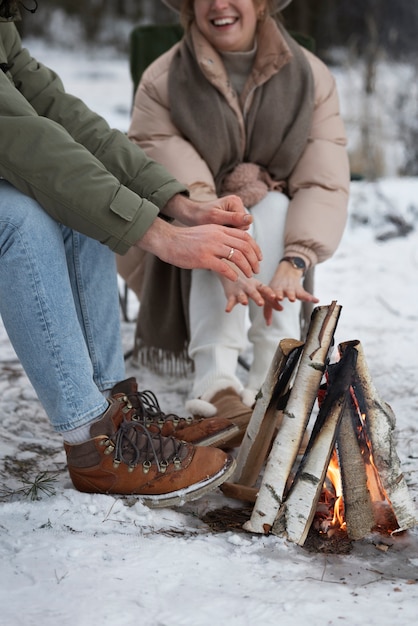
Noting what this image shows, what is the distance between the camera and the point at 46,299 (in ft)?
6.73

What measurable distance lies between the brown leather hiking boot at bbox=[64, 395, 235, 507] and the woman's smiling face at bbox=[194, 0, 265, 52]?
4.95 ft

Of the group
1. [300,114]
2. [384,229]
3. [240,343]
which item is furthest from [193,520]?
[384,229]

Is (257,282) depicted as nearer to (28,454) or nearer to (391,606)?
(28,454)

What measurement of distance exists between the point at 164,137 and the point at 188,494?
1.46 metres

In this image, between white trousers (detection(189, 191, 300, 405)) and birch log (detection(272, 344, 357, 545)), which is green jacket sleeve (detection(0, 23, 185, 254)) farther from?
white trousers (detection(189, 191, 300, 405))

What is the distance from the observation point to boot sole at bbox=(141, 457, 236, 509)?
85.1 inches

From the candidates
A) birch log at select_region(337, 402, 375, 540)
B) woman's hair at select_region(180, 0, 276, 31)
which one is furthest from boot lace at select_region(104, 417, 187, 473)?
woman's hair at select_region(180, 0, 276, 31)

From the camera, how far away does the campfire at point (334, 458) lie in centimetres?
206

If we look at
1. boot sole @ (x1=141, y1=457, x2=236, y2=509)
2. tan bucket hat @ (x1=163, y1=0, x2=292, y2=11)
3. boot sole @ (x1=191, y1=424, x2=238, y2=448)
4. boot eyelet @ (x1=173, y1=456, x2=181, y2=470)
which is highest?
tan bucket hat @ (x1=163, y1=0, x2=292, y2=11)

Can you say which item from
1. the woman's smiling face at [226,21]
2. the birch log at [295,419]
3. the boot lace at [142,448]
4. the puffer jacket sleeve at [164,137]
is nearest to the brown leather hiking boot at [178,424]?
the boot lace at [142,448]

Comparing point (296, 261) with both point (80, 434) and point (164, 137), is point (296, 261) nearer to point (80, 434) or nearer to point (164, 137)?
point (164, 137)

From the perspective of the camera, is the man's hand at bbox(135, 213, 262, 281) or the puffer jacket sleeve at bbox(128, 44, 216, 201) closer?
the man's hand at bbox(135, 213, 262, 281)

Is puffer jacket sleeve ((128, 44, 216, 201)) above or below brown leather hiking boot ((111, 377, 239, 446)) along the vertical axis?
above

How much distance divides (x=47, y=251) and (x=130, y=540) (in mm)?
754
